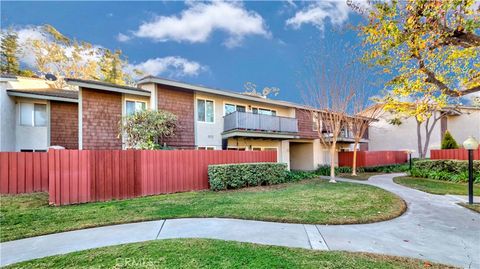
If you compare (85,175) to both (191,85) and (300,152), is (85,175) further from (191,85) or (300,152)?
(300,152)

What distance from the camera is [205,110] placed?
15.9 metres

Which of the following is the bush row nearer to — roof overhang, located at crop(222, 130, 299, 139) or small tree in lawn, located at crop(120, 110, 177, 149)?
roof overhang, located at crop(222, 130, 299, 139)

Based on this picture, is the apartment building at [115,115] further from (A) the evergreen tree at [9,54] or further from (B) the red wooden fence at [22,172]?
(A) the evergreen tree at [9,54]

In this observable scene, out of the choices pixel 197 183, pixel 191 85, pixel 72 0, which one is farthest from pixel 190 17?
pixel 197 183

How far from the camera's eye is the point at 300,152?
22797mm

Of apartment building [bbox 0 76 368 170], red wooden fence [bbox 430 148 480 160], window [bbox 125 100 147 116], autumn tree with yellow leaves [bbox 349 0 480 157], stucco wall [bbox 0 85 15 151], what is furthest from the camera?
red wooden fence [bbox 430 148 480 160]

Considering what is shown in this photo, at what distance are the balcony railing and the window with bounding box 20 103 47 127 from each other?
419 inches

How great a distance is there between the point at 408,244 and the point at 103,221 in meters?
6.57

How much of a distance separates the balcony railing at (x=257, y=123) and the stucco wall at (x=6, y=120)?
11.7 meters

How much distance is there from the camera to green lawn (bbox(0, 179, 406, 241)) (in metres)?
5.98

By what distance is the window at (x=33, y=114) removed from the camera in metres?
14.3

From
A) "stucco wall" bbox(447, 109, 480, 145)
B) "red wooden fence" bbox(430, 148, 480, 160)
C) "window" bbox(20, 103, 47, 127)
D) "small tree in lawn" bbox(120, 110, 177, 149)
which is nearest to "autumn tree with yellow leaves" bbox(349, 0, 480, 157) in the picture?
"small tree in lawn" bbox(120, 110, 177, 149)

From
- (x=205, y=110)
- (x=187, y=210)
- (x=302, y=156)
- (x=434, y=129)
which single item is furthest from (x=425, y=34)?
(x=434, y=129)

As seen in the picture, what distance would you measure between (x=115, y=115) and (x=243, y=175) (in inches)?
297
